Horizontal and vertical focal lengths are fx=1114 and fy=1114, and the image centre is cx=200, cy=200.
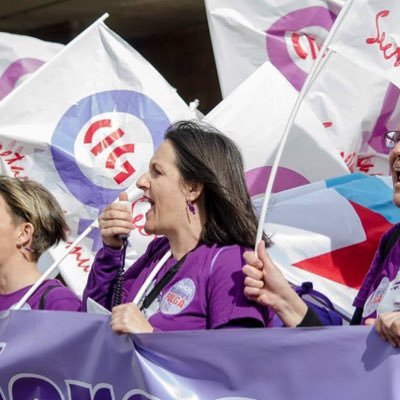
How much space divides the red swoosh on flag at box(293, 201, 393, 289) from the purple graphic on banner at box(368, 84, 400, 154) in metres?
0.75

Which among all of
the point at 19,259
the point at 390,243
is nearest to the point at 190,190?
the point at 390,243

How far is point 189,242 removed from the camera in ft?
9.87

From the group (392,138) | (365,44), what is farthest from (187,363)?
(365,44)

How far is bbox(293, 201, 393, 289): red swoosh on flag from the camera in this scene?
3.99m

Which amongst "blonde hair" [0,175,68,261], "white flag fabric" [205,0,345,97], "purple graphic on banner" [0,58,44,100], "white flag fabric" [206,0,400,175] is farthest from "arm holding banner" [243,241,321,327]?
"purple graphic on banner" [0,58,44,100]

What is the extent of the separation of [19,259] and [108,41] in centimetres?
164

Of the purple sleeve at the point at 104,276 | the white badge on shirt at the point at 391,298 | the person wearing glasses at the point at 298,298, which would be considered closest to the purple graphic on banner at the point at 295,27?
the purple sleeve at the point at 104,276

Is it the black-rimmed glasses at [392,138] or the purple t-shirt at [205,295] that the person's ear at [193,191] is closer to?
the purple t-shirt at [205,295]

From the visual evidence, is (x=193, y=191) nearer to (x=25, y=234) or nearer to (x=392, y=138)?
(x=392, y=138)

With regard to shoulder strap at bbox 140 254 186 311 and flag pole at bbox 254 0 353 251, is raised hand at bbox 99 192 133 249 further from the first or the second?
flag pole at bbox 254 0 353 251

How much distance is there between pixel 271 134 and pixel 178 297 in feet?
5.72

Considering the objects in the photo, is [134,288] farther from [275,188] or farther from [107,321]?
[275,188]

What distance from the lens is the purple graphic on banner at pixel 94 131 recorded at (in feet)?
15.6

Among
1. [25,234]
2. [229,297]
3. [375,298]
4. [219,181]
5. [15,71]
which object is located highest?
[15,71]
